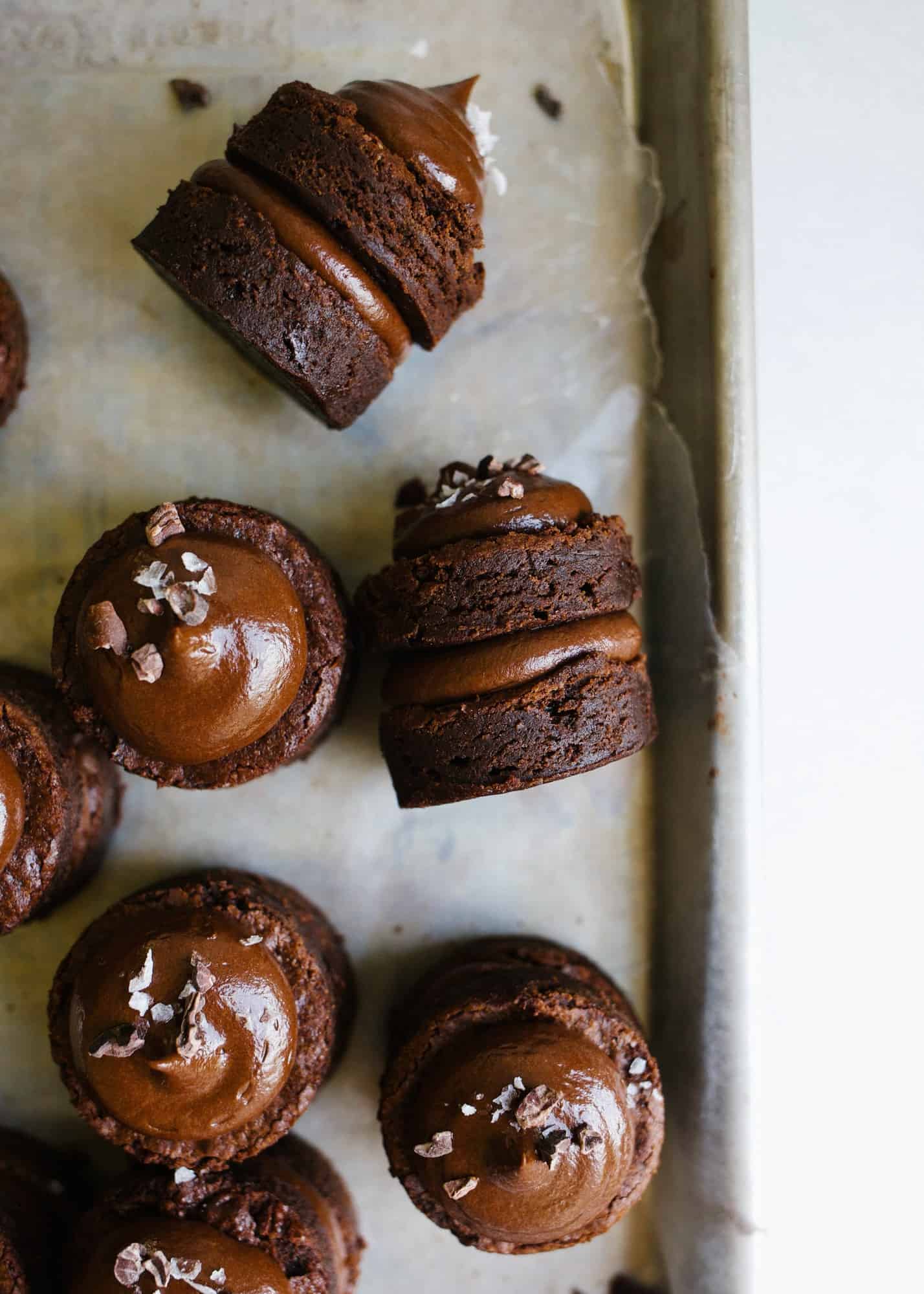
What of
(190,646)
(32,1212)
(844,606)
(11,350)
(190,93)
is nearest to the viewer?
(190,646)

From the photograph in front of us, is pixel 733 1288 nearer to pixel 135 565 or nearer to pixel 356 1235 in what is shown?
pixel 356 1235

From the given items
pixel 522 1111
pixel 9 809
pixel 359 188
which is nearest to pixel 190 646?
pixel 9 809

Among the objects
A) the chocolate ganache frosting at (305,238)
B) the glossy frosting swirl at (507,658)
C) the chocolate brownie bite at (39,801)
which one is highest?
the chocolate ganache frosting at (305,238)

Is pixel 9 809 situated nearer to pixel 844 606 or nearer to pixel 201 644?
pixel 201 644

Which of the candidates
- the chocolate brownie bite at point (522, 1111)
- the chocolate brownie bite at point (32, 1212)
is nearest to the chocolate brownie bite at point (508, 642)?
the chocolate brownie bite at point (522, 1111)

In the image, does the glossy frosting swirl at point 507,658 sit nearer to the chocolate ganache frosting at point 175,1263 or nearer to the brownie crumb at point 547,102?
the chocolate ganache frosting at point 175,1263

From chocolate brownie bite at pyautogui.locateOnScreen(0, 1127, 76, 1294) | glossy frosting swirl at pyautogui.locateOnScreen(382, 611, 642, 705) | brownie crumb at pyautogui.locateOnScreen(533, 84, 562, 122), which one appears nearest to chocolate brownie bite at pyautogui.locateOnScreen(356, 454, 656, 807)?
glossy frosting swirl at pyautogui.locateOnScreen(382, 611, 642, 705)

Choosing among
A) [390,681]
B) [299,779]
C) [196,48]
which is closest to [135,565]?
[390,681]
